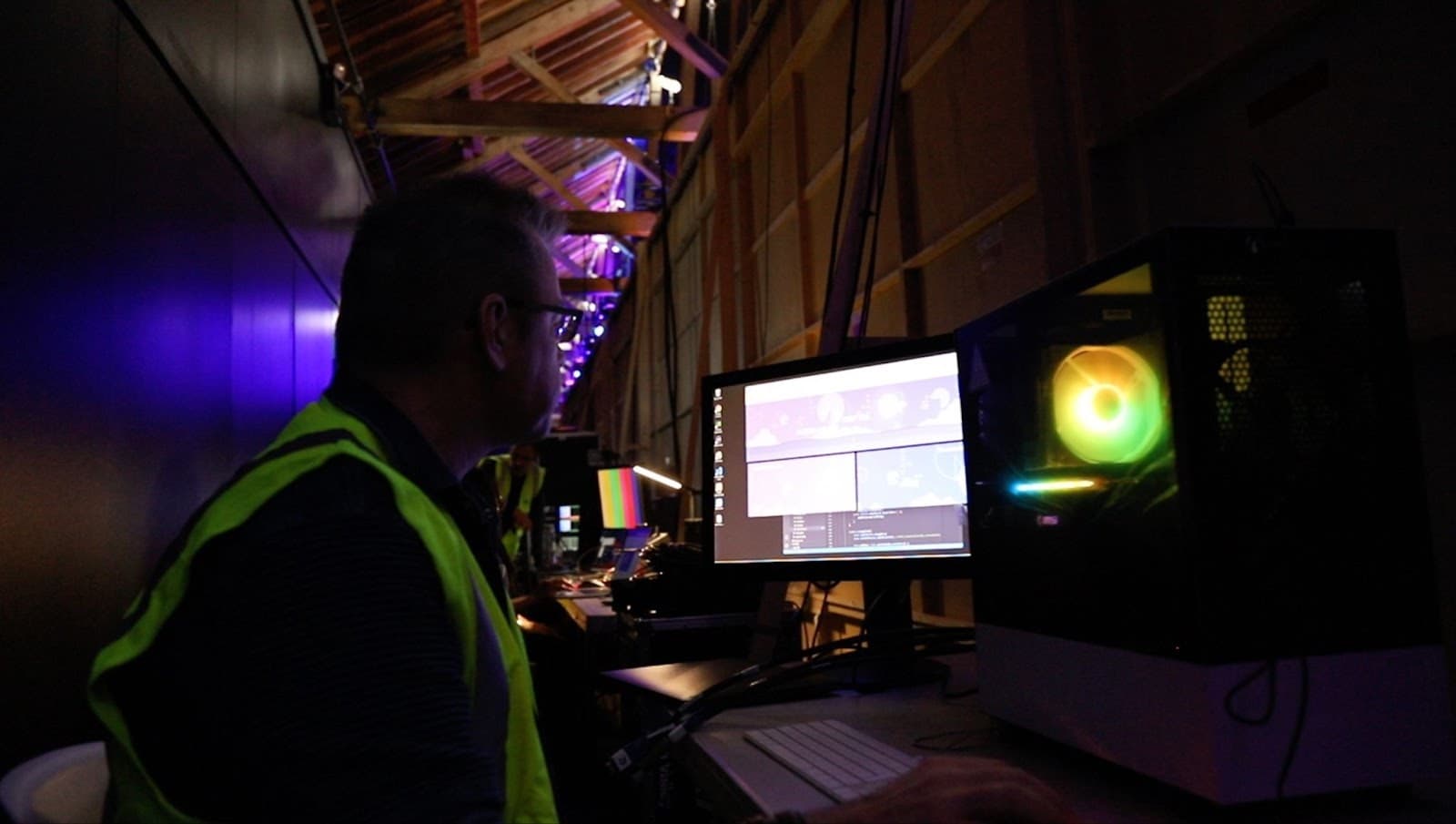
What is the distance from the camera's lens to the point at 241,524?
696 mm

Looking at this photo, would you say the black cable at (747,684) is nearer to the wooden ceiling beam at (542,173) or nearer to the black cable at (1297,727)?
the black cable at (1297,727)

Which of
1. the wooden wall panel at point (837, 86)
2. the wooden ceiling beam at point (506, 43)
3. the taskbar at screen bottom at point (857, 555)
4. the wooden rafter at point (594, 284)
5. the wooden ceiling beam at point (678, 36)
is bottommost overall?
the taskbar at screen bottom at point (857, 555)

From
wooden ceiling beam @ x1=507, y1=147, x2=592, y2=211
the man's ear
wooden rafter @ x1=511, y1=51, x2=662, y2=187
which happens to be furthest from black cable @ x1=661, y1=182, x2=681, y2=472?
the man's ear

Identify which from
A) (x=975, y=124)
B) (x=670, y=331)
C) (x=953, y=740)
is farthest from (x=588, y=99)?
(x=953, y=740)

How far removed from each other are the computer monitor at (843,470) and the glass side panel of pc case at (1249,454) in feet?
1.51

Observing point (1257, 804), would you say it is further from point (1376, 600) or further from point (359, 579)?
point (359, 579)

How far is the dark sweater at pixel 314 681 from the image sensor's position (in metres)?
0.63

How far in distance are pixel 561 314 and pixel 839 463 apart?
0.65 m

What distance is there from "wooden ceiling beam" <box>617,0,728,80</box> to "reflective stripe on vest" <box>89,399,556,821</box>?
15.7ft

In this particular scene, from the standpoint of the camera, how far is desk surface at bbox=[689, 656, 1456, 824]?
2.64 ft

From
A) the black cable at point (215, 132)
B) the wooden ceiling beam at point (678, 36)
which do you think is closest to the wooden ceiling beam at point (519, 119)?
the wooden ceiling beam at point (678, 36)

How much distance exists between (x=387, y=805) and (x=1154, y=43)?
185cm

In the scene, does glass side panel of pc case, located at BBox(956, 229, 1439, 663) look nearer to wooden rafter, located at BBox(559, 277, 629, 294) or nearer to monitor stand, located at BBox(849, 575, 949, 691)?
monitor stand, located at BBox(849, 575, 949, 691)

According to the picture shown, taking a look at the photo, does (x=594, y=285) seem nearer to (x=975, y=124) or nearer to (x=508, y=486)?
(x=508, y=486)
